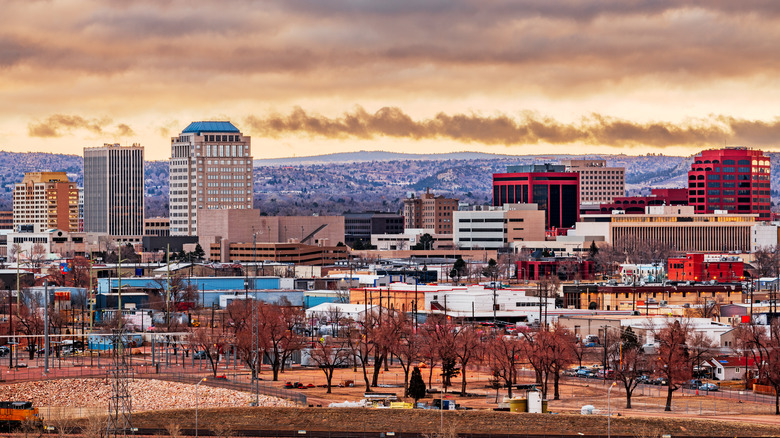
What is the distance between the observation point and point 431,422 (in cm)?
7612

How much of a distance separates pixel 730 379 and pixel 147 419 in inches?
1614

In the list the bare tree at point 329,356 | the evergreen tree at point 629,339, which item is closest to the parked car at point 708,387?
the evergreen tree at point 629,339

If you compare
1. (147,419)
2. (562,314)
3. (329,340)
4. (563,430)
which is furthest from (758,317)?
(147,419)

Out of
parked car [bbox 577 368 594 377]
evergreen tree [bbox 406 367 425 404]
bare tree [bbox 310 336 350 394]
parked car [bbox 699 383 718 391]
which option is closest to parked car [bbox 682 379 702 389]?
parked car [bbox 699 383 718 391]

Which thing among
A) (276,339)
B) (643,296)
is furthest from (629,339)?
(643,296)

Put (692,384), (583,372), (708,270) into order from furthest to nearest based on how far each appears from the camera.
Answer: (708,270) → (583,372) → (692,384)

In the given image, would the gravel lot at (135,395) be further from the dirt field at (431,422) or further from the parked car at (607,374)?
the parked car at (607,374)

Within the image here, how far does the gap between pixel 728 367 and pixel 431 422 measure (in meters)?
30.1

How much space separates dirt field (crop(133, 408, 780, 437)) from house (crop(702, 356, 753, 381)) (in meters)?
22.3

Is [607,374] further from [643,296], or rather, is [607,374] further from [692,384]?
[643,296]

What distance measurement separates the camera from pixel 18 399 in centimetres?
8731

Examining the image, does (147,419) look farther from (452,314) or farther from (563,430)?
(452,314)

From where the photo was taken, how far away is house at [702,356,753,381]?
97.3 m

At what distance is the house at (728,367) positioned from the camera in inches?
3831
